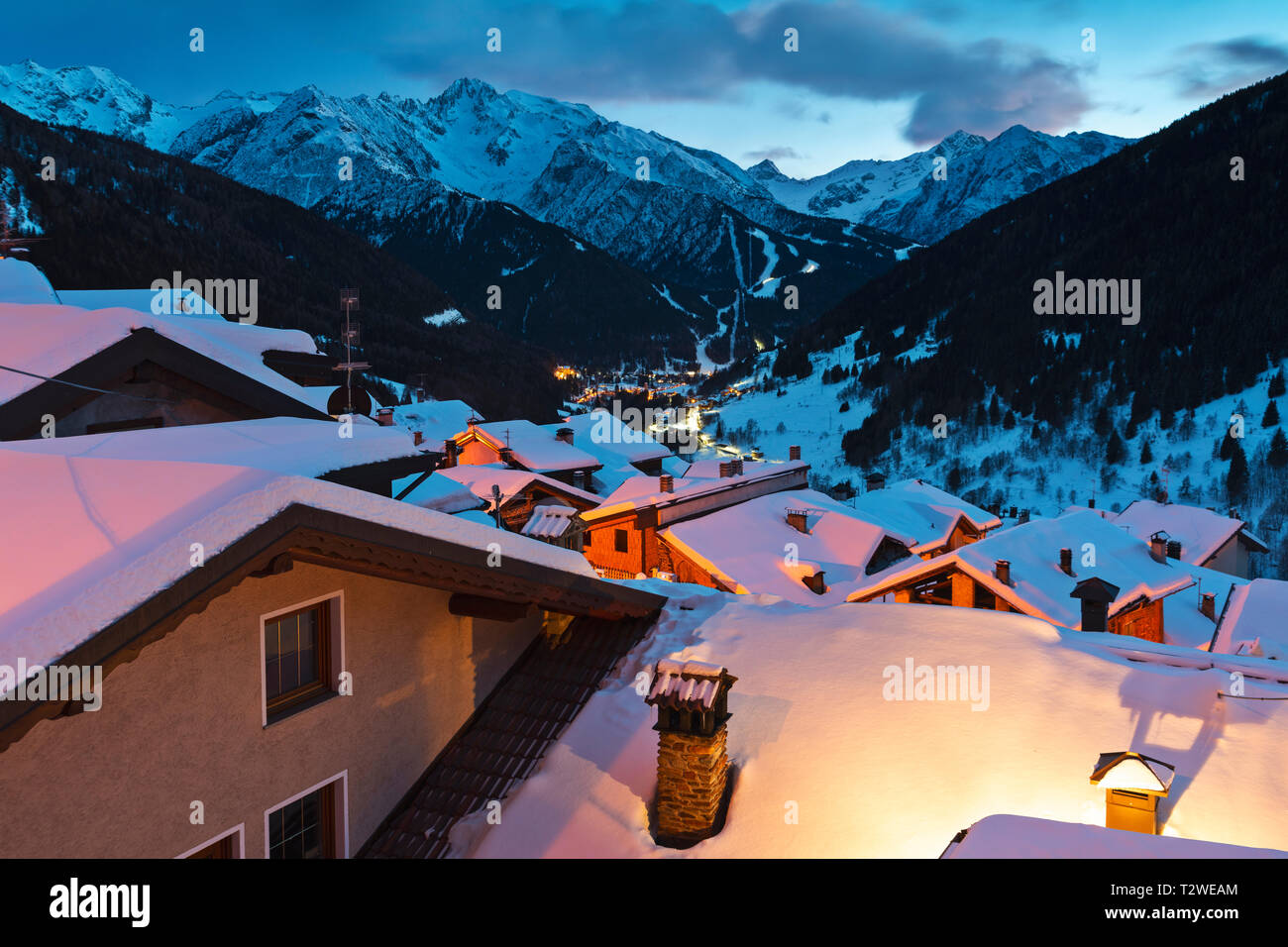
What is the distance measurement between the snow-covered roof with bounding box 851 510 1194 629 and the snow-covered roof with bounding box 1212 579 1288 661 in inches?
92.8

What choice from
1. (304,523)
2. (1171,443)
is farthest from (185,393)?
(1171,443)

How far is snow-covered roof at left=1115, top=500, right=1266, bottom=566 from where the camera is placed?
51.1 metres

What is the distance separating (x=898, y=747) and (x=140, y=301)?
69.5 ft

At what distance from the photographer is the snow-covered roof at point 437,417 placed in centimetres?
7375

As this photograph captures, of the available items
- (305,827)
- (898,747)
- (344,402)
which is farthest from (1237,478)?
(305,827)

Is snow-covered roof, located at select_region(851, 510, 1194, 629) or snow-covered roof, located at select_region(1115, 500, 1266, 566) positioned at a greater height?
snow-covered roof, located at select_region(851, 510, 1194, 629)

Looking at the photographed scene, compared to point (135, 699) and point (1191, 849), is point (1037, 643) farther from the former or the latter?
point (135, 699)

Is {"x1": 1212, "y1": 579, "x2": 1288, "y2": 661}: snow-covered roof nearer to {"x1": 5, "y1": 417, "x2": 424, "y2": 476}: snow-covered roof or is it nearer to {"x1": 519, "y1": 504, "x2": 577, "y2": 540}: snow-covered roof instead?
{"x1": 519, "y1": 504, "x2": 577, "y2": 540}: snow-covered roof

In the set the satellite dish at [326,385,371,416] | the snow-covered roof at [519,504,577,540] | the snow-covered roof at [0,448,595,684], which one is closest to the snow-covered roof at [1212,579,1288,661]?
the snow-covered roof at [519,504,577,540]

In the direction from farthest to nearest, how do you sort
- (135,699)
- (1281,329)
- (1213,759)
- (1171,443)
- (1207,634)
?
(1281,329) → (1171,443) → (1207,634) → (1213,759) → (135,699)

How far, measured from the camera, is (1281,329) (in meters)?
98.8

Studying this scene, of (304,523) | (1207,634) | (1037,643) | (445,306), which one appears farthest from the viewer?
(445,306)
